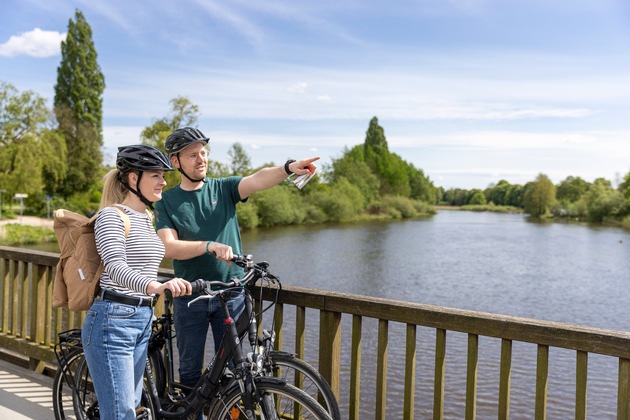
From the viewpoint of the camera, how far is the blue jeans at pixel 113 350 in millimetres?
2516

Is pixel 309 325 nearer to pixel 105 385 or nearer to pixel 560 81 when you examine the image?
pixel 105 385

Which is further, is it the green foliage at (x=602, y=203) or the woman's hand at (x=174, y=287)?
the green foliage at (x=602, y=203)

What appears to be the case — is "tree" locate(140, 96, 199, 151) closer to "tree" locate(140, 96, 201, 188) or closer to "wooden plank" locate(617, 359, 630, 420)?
"tree" locate(140, 96, 201, 188)

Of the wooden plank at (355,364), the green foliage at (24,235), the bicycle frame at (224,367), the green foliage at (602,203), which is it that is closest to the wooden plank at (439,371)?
the wooden plank at (355,364)

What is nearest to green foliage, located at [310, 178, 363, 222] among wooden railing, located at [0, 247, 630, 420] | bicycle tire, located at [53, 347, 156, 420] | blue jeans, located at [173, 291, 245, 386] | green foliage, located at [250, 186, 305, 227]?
green foliage, located at [250, 186, 305, 227]

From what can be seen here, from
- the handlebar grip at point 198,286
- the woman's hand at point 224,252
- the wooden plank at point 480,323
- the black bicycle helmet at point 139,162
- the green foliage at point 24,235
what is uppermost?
the black bicycle helmet at point 139,162

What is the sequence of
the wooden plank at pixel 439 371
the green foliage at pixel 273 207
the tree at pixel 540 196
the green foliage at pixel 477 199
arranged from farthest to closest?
the green foliage at pixel 477 199, the tree at pixel 540 196, the green foliage at pixel 273 207, the wooden plank at pixel 439 371

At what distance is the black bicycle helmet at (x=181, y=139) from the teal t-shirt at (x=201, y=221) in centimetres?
21

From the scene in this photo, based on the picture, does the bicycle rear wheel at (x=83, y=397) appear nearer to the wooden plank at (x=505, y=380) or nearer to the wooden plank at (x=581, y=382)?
the wooden plank at (x=505, y=380)

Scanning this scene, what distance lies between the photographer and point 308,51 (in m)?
65.7

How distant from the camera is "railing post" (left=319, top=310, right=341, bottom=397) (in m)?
3.17

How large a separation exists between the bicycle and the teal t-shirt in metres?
0.12

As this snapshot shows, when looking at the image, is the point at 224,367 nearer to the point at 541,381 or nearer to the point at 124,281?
the point at 124,281

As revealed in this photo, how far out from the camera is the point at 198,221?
301 centimetres
